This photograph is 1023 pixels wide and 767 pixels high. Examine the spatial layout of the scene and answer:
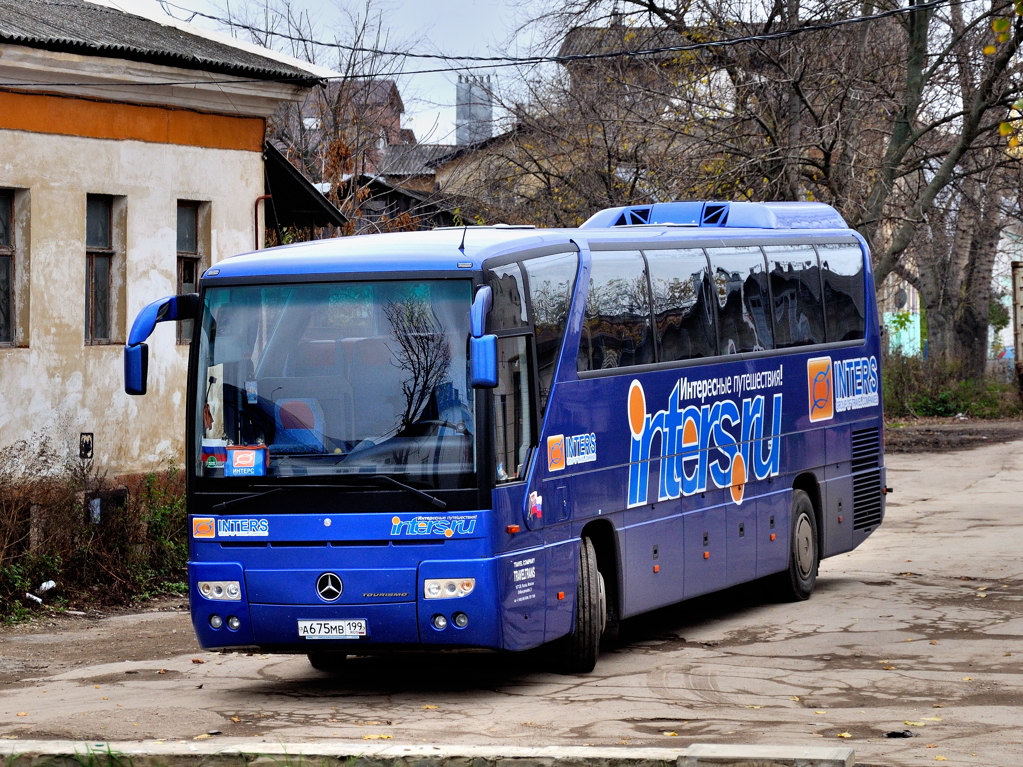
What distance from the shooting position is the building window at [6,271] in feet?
55.8

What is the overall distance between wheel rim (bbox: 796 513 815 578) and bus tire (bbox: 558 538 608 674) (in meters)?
4.35

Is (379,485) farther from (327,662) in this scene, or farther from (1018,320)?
(1018,320)

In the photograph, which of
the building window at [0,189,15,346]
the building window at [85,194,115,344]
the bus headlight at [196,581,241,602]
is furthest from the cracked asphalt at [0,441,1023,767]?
the building window at [85,194,115,344]

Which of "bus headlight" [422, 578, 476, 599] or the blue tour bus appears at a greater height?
the blue tour bus

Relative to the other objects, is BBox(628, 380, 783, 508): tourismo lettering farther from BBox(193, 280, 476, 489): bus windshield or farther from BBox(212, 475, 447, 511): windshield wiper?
BBox(212, 475, 447, 511): windshield wiper

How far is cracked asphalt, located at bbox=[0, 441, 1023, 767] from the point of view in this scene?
859 cm

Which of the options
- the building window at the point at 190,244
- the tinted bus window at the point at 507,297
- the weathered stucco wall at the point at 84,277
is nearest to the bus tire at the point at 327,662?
the tinted bus window at the point at 507,297

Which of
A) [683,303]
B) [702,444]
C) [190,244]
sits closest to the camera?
[683,303]

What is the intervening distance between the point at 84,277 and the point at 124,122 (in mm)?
1893

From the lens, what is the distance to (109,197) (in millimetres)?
18281

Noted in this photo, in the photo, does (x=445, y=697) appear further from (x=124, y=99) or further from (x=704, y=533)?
(x=124, y=99)

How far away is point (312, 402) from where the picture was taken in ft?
32.1

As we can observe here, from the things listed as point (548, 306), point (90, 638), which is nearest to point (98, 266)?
point (90, 638)

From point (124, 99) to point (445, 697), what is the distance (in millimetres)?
10384
